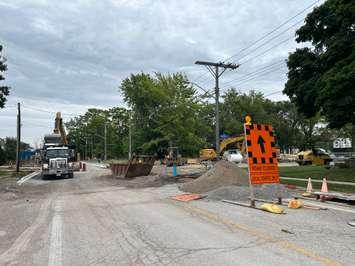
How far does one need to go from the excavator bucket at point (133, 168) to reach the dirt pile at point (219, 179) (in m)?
15.6

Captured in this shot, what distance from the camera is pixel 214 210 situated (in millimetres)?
14906

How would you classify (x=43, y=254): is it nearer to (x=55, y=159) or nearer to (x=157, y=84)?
(x=55, y=159)

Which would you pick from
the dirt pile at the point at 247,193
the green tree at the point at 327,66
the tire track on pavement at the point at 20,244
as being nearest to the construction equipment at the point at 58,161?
the green tree at the point at 327,66

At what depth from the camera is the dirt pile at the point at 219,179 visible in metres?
21.8

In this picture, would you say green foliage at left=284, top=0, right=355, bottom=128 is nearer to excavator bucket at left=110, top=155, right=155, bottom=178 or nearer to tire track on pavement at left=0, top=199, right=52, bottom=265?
excavator bucket at left=110, top=155, right=155, bottom=178

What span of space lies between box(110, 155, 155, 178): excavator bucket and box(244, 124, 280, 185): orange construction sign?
23321 millimetres

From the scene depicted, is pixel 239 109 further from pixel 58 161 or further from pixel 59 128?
pixel 58 161

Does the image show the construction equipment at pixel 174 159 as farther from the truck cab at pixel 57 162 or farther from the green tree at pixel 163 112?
the truck cab at pixel 57 162

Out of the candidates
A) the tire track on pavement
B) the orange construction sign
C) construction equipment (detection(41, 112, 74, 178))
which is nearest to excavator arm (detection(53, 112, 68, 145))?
construction equipment (detection(41, 112, 74, 178))

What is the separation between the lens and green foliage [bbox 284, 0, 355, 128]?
27.3 m

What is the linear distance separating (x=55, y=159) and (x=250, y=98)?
6833 centimetres

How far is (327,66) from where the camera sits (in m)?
32.1

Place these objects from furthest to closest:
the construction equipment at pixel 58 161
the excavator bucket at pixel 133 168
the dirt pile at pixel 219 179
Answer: the construction equipment at pixel 58 161, the excavator bucket at pixel 133 168, the dirt pile at pixel 219 179

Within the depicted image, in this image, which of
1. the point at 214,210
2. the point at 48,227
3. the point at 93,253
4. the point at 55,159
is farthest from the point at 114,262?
the point at 55,159
